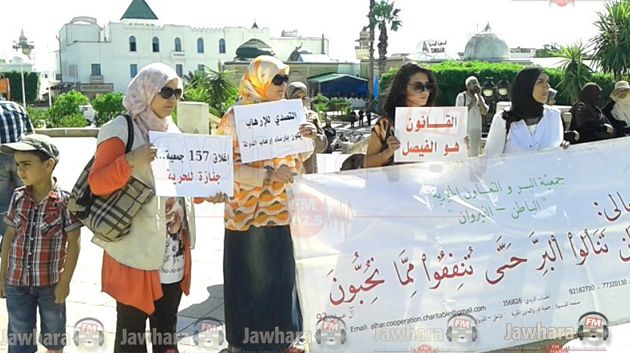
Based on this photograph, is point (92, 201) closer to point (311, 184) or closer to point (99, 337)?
point (311, 184)

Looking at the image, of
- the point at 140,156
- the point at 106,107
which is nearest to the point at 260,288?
the point at 140,156

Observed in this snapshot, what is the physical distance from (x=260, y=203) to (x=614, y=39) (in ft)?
60.1

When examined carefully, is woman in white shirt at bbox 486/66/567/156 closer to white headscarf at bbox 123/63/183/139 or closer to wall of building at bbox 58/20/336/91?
white headscarf at bbox 123/63/183/139

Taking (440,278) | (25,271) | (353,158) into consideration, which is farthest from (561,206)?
(25,271)

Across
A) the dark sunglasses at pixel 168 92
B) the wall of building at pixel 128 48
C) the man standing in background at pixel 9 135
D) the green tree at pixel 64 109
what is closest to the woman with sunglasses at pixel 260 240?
the dark sunglasses at pixel 168 92

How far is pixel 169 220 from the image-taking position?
284 cm

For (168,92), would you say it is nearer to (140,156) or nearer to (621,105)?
(140,156)

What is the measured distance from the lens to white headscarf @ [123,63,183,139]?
262 centimetres

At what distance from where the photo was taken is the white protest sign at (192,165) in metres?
2.66

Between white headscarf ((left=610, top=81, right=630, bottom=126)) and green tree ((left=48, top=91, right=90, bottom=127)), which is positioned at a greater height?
white headscarf ((left=610, top=81, right=630, bottom=126))

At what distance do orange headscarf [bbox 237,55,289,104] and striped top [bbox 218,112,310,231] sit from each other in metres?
0.18

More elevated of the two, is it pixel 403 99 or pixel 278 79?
pixel 278 79

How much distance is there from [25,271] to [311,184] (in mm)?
1417

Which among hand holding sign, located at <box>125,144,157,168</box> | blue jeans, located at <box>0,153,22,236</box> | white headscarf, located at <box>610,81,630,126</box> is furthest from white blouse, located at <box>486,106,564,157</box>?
blue jeans, located at <box>0,153,22,236</box>
